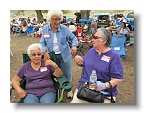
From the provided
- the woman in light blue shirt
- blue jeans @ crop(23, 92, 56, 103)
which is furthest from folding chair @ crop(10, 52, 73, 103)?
the woman in light blue shirt

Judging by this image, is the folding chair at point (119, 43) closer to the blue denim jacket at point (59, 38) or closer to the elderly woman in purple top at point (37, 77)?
the blue denim jacket at point (59, 38)

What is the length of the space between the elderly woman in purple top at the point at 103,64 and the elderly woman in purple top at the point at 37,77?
34cm

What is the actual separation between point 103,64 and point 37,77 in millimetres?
771

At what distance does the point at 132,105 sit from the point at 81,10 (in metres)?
1.26

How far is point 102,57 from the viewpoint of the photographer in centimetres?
241

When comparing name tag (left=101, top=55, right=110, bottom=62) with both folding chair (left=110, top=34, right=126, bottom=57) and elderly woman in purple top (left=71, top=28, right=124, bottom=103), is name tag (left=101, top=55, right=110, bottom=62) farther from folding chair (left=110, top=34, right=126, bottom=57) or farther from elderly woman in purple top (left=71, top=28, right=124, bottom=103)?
folding chair (left=110, top=34, right=126, bottom=57)

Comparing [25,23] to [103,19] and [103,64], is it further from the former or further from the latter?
[103,64]

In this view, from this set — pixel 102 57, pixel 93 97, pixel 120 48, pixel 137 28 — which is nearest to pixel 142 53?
pixel 137 28

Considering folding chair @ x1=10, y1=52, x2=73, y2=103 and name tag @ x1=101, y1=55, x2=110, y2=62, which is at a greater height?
name tag @ x1=101, y1=55, x2=110, y2=62

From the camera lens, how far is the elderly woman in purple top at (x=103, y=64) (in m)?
2.36

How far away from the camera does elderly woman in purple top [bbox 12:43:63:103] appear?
2.61m

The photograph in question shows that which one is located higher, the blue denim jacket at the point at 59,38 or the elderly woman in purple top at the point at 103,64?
the blue denim jacket at the point at 59,38

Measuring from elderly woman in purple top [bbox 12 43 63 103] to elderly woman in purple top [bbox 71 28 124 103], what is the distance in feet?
1.11

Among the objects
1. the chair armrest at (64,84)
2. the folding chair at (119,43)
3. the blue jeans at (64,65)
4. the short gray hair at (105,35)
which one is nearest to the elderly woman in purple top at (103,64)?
the short gray hair at (105,35)
